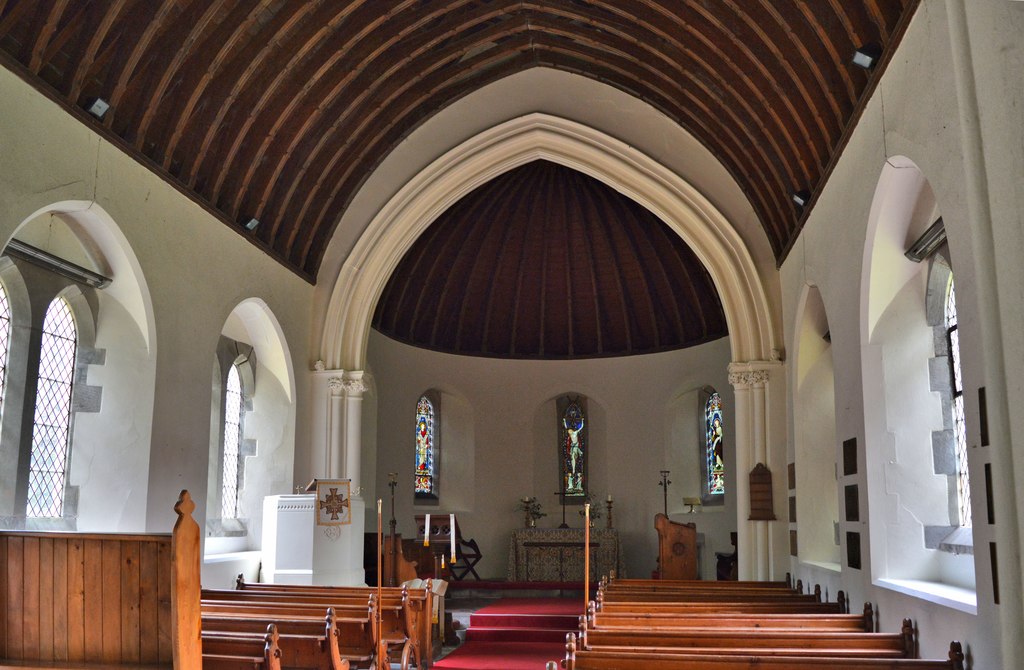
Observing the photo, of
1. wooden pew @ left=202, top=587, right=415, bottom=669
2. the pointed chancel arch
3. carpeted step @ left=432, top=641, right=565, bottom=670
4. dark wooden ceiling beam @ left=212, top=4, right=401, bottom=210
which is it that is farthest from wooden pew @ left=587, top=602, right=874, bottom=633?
dark wooden ceiling beam @ left=212, top=4, right=401, bottom=210

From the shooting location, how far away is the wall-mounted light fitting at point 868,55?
268 inches

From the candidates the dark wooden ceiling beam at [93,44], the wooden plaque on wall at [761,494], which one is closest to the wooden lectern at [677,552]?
the wooden plaque on wall at [761,494]

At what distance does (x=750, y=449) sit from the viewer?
11.9 metres

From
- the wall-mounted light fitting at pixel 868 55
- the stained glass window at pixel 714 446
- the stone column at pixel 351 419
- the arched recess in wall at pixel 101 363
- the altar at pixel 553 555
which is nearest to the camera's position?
the wall-mounted light fitting at pixel 868 55

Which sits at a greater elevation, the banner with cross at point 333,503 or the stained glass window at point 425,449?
the stained glass window at point 425,449

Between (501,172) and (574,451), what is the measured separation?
6.41 metres

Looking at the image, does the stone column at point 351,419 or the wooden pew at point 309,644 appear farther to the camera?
the stone column at point 351,419

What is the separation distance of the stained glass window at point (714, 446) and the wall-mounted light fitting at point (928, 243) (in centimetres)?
892

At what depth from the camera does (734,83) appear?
9.96 meters

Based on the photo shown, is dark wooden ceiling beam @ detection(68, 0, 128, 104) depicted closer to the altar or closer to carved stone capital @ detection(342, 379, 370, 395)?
carved stone capital @ detection(342, 379, 370, 395)

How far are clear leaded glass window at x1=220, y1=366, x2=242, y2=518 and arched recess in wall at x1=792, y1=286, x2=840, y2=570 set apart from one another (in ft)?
22.6

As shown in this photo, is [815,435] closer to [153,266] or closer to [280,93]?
[280,93]

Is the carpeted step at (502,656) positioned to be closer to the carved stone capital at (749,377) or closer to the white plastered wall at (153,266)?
the white plastered wall at (153,266)

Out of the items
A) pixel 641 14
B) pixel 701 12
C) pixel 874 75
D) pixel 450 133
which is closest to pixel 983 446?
pixel 874 75
